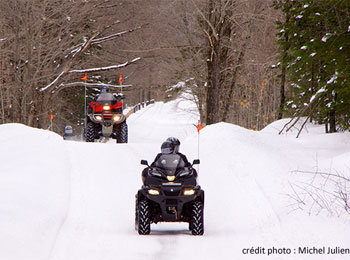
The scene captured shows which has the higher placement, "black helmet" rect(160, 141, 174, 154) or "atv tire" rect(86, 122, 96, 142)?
"atv tire" rect(86, 122, 96, 142)

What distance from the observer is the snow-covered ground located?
8469 millimetres

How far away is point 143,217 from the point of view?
9.45 m

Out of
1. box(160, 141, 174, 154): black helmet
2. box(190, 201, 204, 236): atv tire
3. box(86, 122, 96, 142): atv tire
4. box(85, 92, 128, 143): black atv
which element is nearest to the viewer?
box(190, 201, 204, 236): atv tire

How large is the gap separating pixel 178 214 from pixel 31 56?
25.6 metres

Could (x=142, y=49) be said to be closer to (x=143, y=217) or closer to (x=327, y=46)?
(x=327, y=46)

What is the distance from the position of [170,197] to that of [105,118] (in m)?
13.3

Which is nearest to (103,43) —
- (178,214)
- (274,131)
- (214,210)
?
(274,131)

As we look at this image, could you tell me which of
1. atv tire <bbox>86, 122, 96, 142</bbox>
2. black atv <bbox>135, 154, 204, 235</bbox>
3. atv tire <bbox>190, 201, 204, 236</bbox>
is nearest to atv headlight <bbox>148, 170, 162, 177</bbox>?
black atv <bbox>135, 154, 204, 235</bbox>

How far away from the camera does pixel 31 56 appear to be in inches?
1286

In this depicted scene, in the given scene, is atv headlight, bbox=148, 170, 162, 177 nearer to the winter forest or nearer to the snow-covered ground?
the snow-covered ground

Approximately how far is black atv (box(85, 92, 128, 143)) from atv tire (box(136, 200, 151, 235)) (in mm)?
12726

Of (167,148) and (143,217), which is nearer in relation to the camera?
(143,217)

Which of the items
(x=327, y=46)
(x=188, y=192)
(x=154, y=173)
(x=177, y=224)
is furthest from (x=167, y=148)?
(x=327, y=46)

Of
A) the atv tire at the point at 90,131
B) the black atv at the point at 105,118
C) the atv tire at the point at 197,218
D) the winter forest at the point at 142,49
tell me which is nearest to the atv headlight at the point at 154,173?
the atv tire at the point at 197,218
